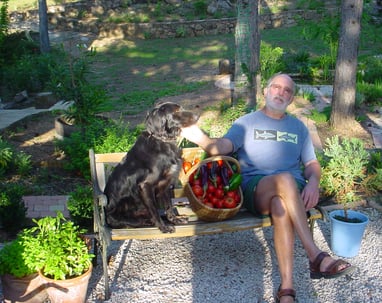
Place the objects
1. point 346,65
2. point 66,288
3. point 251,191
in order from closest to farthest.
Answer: point 66,288, point 251,191, point 346,65

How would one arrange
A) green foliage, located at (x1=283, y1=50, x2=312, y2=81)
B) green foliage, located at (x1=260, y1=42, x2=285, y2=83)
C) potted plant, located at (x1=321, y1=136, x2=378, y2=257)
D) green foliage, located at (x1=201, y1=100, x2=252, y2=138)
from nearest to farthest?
potted plant, located at (x1=321, y1=136, x2=378, y2=257), green foliage, located at (x1=201, y1=100, x2=252, y2=138), green foliage, located at (x1=260, y1=42, x2=285, y2=83), green foliage, located at (x1=283, y1=50, x2=312, y2=81)

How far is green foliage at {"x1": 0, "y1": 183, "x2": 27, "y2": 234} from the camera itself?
4500mm

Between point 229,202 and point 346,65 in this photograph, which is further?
point 346,65

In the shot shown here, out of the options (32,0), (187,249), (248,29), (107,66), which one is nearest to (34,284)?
(187,249)

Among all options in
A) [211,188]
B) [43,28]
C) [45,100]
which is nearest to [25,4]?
[43,28]

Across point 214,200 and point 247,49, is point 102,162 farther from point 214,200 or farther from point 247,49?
point 247,49

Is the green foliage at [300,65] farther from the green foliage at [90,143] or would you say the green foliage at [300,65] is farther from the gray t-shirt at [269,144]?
the gray t-shirt at [269,144]

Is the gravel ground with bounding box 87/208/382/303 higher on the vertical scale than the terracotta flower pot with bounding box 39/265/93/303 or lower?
lower

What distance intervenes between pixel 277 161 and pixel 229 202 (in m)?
0.57

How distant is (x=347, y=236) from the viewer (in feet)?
13.3

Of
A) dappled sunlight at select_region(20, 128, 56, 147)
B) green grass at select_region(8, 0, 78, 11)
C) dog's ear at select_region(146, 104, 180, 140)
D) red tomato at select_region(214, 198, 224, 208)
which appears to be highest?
green grass at select_region(8, 0, 78, 11)

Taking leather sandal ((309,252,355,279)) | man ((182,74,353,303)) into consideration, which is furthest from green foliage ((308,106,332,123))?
leather sandal ((309,252,355,279))

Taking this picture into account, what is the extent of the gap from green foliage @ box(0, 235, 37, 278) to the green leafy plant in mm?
2971

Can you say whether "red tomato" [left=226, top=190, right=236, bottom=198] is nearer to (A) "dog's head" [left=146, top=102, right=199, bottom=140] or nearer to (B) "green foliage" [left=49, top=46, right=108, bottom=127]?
(A) "dog's head" [left=146, top=102, right=199, bottom=140]
